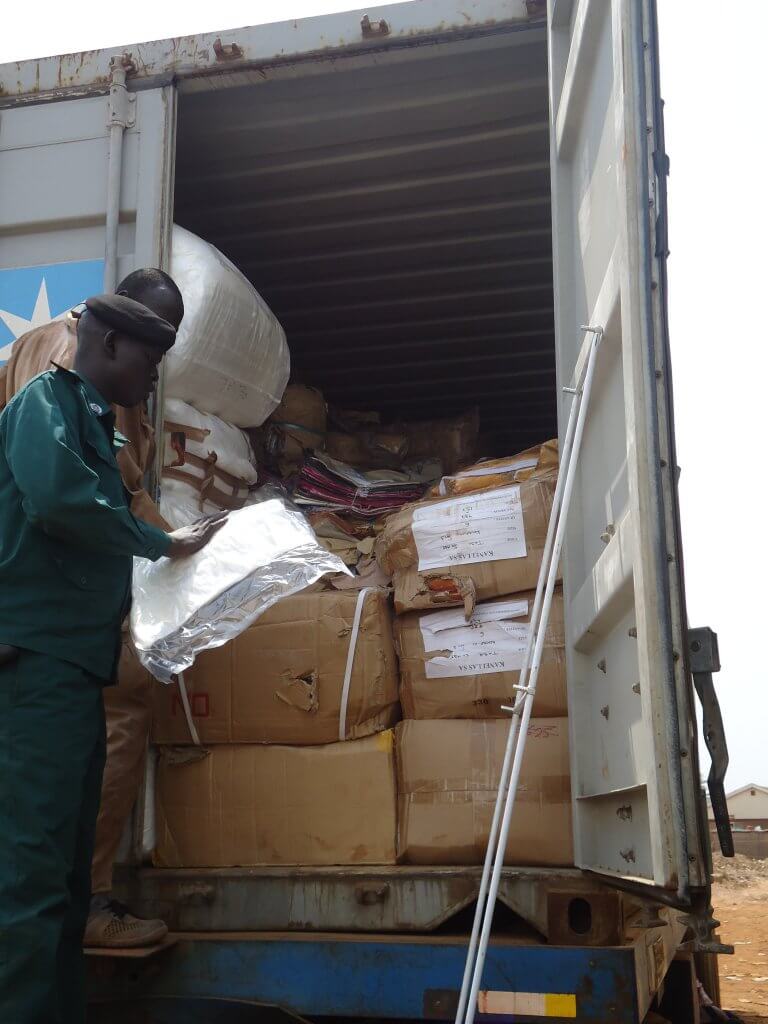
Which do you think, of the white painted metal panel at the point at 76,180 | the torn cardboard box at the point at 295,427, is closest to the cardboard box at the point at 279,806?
the white painted metal panel at the point at 76,180

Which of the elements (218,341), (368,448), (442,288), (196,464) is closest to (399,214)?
(442,288)

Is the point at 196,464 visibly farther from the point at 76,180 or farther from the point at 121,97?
the point at 121,97

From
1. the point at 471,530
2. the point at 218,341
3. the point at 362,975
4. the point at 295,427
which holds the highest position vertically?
the point at 295,427

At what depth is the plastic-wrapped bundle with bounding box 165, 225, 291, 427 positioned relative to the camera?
287 cm

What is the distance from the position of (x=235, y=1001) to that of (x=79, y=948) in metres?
0.34

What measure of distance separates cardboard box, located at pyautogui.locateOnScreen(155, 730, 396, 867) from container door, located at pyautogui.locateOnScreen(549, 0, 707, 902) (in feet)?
1.67

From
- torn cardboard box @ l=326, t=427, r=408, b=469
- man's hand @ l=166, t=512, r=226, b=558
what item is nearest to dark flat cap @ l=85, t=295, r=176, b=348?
man's hand @ l=166, t=512, r=226, b=558

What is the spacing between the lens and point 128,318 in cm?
208

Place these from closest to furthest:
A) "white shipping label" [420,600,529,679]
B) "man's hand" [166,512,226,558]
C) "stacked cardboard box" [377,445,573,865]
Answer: "man's hand" [166,512,226,558], "stacked cardboard box" [377,445,573,865], "white shipping label" [420,600,529,679]

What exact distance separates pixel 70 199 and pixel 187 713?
Answer: 153 centimetres

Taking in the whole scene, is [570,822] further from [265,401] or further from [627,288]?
[265,401]

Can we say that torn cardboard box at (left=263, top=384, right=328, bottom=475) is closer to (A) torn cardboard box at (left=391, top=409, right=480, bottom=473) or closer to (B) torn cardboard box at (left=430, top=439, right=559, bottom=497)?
(A) torn cardboard box at (left=391, top=409, right=480, bottom=473)

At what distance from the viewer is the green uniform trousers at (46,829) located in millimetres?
1745

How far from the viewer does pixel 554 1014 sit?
6.32ft
